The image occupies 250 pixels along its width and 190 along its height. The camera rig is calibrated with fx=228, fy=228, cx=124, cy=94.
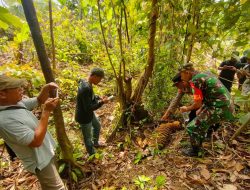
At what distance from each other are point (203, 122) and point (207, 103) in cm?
33

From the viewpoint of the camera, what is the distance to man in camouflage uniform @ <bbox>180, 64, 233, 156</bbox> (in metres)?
3.65

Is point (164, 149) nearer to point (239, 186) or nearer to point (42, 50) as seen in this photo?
point (239, 186)

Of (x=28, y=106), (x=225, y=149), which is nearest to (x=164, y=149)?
(x=225, y=149)

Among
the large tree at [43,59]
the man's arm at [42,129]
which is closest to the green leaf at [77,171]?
the large tree at [43,59]

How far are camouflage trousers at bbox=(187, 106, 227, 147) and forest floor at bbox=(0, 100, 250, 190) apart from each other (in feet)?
1.15

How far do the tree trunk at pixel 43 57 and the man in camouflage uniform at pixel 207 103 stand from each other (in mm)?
1984

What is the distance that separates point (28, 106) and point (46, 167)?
817 millimetres

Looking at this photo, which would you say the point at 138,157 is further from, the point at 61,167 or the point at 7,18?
the point at 7,18

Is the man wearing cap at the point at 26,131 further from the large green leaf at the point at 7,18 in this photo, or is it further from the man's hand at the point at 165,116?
the man's hand at the point at 165,116

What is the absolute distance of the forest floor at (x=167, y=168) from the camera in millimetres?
3297

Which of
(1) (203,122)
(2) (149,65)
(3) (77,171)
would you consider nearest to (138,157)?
(3) (77,171)

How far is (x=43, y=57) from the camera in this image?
103 inches

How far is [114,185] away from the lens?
139 inches

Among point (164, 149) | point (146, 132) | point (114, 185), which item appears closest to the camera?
point (114, 185)
